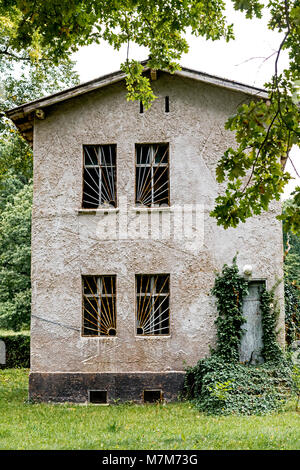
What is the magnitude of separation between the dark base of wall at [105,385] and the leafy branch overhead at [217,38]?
16.7 feet

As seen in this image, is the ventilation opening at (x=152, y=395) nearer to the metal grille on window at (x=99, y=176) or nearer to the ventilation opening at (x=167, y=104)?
the metal grille on window at (x=99, y=176)

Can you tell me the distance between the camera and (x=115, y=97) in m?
14.2

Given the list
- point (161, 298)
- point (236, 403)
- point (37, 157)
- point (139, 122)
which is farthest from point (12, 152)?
point (236, 403)

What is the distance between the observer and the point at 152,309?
13539mm

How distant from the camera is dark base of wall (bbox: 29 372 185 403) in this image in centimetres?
1309

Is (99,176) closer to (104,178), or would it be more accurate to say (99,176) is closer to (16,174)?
(104,178)

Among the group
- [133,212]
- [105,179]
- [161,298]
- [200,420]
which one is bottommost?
[200,420]

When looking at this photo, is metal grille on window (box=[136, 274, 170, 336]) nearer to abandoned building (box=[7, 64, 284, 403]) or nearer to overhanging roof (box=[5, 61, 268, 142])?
abandoned building (box=[7, 64, 284, 403])

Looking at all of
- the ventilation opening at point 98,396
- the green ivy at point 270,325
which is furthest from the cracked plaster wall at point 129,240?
the ventilation opening at point 98,396

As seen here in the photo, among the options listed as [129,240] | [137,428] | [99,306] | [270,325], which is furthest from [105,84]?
[137,428]

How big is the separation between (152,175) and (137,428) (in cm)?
659

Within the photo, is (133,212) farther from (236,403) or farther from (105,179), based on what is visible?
(236,403)

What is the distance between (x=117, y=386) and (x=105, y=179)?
515 cm

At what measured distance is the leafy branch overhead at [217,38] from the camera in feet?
20.1
